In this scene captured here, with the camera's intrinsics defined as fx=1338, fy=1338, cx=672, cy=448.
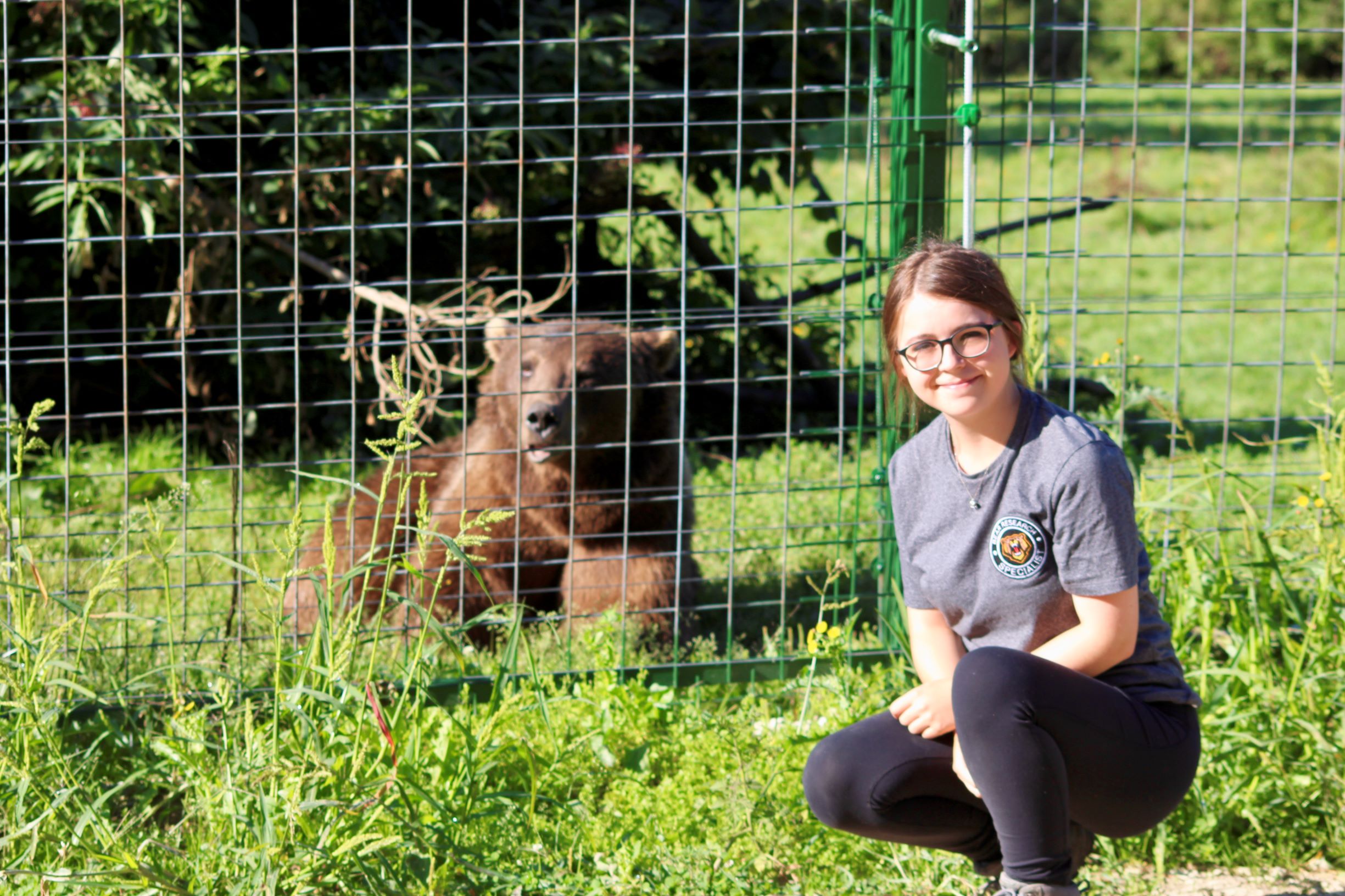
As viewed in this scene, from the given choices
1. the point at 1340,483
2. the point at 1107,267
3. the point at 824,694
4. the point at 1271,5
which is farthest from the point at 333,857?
the point at 1271,5

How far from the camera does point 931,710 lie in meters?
2.74

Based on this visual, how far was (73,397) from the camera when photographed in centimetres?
752

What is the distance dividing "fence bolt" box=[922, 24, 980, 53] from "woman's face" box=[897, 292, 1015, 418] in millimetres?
1339

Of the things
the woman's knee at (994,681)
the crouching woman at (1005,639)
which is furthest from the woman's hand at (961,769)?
the woman's knee at (994,681)

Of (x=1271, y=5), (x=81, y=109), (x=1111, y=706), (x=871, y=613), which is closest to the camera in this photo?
(x=1111, y=706)

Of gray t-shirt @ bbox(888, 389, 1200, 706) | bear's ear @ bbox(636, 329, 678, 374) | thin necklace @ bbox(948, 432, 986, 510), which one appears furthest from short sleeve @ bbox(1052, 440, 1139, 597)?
bear's ear @ bbox(636, 329, 678, 374)

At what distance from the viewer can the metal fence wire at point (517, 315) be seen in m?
3.87

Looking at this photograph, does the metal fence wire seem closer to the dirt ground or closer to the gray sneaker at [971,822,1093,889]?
the gray sneaker at [971,822,1093,889]

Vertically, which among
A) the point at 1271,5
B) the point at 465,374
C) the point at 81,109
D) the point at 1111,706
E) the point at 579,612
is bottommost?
the point at 579,612

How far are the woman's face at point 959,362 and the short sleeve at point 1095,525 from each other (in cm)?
22

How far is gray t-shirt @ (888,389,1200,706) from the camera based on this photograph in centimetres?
259

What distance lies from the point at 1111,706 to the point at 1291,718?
1069mm

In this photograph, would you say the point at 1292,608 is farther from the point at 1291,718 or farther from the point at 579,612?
the point at 579,612

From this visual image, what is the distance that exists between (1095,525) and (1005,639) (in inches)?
13.8
